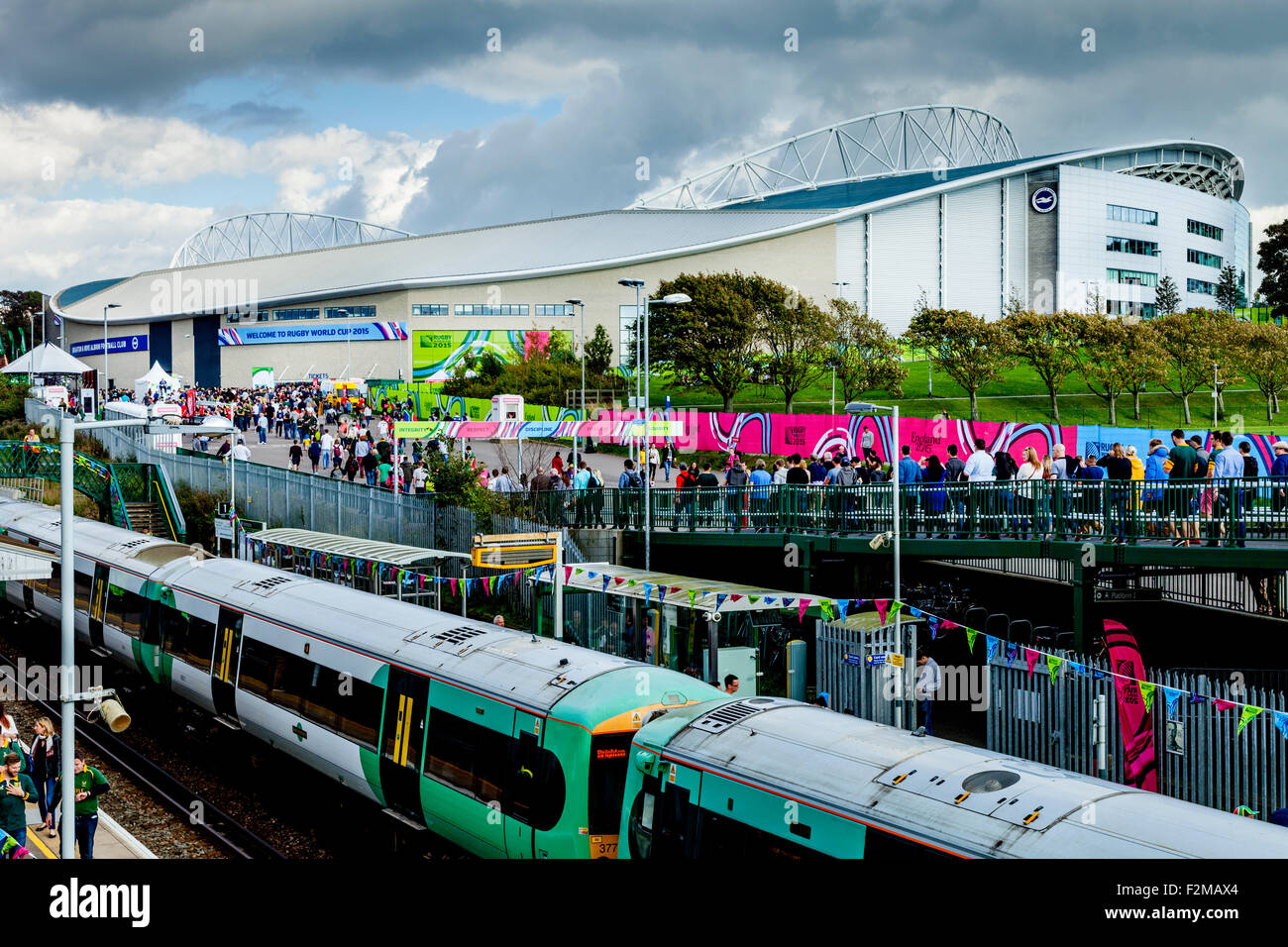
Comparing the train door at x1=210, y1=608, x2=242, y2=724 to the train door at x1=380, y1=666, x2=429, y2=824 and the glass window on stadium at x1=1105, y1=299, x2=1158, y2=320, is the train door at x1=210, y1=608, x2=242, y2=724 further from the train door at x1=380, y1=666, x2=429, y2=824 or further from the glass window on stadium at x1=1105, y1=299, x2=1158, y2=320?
the glass window on stadium at x1=1105, y1=299, x2=1158, y2=320

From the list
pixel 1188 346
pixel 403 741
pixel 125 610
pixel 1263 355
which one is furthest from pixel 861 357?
pixel 403 741

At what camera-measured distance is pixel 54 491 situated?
41.9 m

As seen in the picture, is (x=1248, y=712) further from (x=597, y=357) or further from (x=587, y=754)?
(x=597, y=357)

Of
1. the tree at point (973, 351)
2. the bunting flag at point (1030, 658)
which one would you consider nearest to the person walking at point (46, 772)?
the bunting flag at point (1030, 658)

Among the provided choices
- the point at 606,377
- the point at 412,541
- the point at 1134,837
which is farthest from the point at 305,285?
the point at 1134,837

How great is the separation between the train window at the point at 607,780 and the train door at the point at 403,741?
3.06 metres

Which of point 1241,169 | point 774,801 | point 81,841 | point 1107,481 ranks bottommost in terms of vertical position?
point 81,841

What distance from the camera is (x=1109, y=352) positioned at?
61906mm

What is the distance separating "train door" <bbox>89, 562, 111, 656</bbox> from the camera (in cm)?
2317

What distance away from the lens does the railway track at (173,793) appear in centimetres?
1565

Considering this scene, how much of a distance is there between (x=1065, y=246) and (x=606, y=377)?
54.2m

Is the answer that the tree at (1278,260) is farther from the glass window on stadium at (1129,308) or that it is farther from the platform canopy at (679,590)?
the platform canopy at (679,590)

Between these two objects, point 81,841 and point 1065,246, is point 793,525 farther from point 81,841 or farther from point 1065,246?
point 1065,246

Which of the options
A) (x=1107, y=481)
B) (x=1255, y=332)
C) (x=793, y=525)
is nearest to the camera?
(x=1107, y=481)
